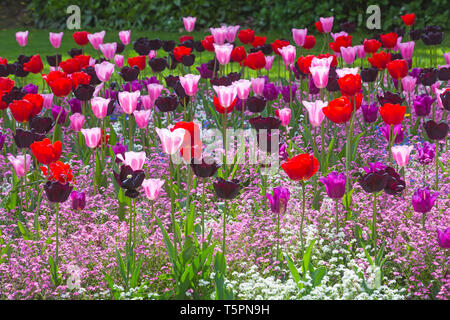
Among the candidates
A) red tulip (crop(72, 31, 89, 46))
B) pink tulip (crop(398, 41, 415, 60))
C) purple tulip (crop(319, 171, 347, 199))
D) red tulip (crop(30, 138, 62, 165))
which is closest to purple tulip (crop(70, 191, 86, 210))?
red tulip (crop(30, 138, 62, 165))

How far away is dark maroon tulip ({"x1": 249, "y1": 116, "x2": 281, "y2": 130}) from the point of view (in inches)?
151

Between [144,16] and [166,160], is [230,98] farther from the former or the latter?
[144,16]

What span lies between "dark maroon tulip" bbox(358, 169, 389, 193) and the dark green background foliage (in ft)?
24.8

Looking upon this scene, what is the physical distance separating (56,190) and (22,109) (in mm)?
1049

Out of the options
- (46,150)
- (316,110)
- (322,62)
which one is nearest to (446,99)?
(322,62)

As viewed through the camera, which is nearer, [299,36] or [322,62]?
[322,62]

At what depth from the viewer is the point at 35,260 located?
3119mm

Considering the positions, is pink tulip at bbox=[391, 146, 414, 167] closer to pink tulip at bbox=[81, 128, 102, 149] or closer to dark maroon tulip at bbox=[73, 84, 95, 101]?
pink tulip at bbox=[81, 128, 102, 149]

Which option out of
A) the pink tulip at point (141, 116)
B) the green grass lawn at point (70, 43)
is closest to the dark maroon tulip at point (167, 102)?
the pink tulip at point (141, 116)

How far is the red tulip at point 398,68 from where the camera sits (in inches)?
185

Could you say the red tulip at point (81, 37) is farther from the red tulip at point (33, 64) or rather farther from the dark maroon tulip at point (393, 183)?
the dark maroon tulip at point (393, 183)

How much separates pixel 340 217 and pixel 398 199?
1.34 ft

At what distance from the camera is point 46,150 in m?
3.26

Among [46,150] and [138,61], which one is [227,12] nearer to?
[138,61]
